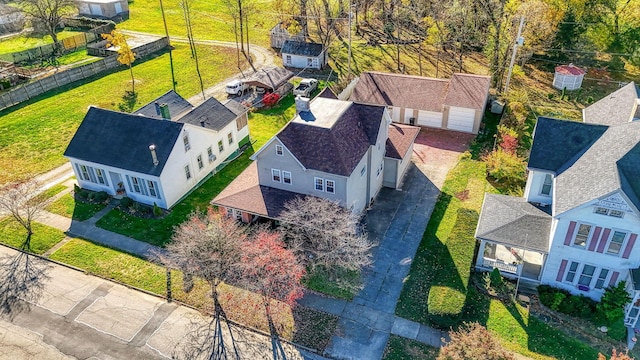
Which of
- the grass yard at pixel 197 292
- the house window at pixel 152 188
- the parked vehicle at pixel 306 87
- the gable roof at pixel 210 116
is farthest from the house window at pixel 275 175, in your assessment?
the parked vehicle at pixel 306 87

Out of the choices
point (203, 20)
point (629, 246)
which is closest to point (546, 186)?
point (629, 246)

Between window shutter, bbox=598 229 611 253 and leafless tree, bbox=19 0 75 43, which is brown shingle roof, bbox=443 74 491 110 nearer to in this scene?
window shutter, bbox=598 229 611 253

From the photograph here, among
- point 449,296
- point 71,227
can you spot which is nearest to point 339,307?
point 449,296

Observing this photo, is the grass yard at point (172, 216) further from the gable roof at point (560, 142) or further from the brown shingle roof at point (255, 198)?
the gable roof at point (560, 142)

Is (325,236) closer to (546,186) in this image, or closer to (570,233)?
(570,233)

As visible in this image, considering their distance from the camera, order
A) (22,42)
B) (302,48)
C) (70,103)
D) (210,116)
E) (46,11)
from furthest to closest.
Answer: (22,42), (46,11), (302,48), (70,103), (210,116)

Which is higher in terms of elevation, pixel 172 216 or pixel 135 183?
pixel 135 183

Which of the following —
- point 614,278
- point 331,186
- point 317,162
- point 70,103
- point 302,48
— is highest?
point 317,162
